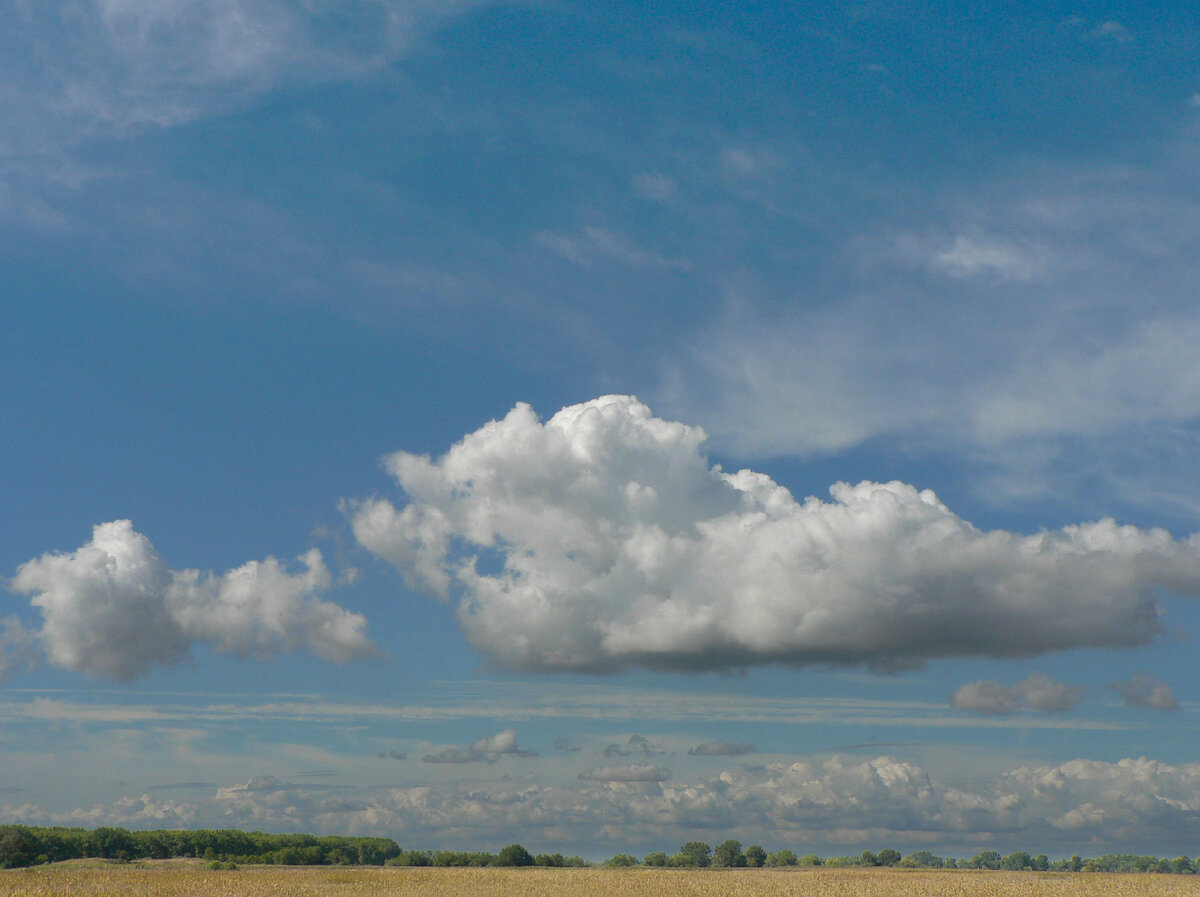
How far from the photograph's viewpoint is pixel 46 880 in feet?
337

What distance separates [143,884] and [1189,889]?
108m

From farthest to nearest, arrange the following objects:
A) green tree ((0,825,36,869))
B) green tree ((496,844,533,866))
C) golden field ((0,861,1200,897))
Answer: green tree ((496,844,533,866))
green tree ((0,825,36,869))
golden field ((0,861,1200,897))

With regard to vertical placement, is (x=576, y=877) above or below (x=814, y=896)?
below

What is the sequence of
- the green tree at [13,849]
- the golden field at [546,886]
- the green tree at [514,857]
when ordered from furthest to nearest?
the green tree at [514,857] → the green tree at [13,849] → the golden field at [546,886]

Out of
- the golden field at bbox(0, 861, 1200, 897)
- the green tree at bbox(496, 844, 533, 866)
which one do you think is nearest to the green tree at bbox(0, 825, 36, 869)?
the golden field at bbox(0, 861, 1200, 897)

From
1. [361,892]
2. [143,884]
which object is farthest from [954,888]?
[143,884]

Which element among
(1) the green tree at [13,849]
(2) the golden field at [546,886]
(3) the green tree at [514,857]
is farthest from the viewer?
(3) the green tree at [514,857]

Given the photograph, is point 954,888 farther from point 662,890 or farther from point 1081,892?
point 662,890

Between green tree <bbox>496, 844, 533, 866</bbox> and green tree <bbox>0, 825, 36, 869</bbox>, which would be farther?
green tree <bbox>496, 844, 533, 866</bbox>

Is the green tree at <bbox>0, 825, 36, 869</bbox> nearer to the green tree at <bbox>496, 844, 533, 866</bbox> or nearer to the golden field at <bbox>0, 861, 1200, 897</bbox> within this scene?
the golden field at <bbox>0, 861, 1200, 897</bbox>

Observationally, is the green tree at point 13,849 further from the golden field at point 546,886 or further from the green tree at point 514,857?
the green tree at point 514,857

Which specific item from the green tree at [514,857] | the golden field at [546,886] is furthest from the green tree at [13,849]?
the green tree at [514,857]

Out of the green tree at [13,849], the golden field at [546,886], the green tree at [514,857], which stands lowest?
the green tree at [514,857]

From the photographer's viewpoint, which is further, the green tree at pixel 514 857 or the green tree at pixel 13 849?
the green tree at pixel 514 857
